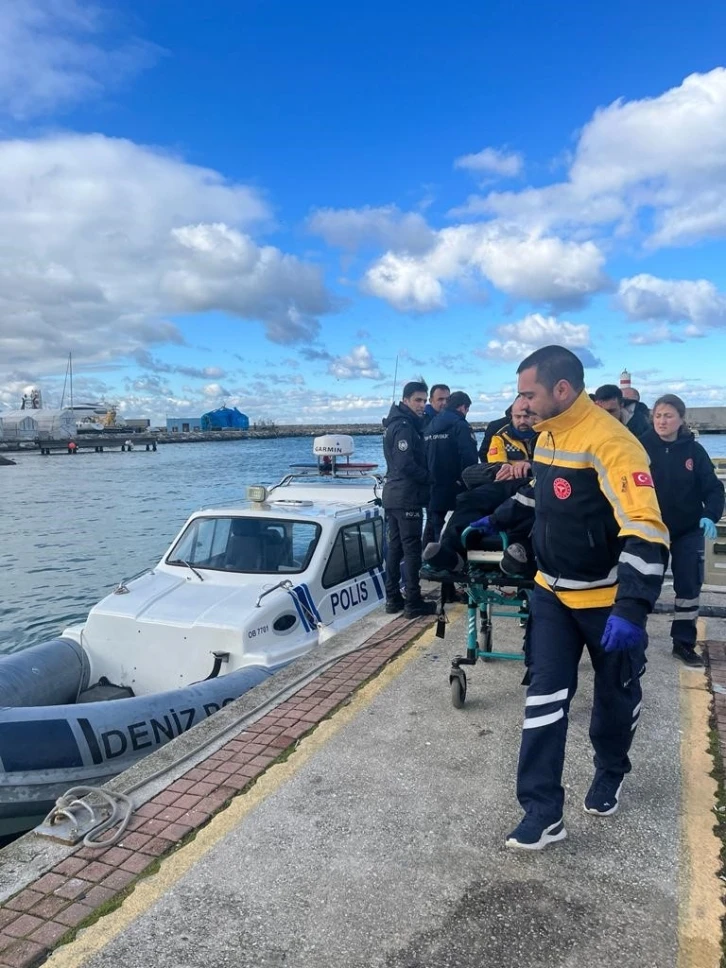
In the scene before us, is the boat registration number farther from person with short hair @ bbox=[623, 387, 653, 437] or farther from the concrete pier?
person with short hair @ bbox=[623, 387, 653, 437]

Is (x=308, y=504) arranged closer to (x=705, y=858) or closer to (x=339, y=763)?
(x=339, y=763)

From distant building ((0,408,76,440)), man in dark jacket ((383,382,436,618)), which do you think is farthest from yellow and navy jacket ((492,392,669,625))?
distant building ((0,408,76,440))

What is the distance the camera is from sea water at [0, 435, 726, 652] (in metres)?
14.4

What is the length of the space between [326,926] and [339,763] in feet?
4.00

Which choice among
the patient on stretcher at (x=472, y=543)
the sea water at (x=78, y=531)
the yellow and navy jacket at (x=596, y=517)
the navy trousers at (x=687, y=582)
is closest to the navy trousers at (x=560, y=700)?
the yellow and navy jacket at (x=596, y=517)

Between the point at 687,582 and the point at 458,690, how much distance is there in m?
2.00

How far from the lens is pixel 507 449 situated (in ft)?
17.2

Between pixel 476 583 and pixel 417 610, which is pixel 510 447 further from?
pixel 417 610

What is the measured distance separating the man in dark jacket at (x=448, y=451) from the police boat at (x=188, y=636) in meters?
1.01

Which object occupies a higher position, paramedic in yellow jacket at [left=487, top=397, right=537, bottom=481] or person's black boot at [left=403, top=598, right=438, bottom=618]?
paramedic in yellow jacket at [left=487, top=397, right=537, bottom=481]

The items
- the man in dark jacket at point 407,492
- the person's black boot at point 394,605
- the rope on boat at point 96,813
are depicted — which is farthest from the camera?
the person's black boot at point 394,605

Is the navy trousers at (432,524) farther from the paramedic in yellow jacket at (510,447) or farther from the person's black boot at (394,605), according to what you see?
the paramedic in yellow jacket at (510,447)

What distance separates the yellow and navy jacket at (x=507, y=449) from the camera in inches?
206

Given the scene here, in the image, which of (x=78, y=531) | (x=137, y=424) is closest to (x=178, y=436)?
(x=137, y=424)
